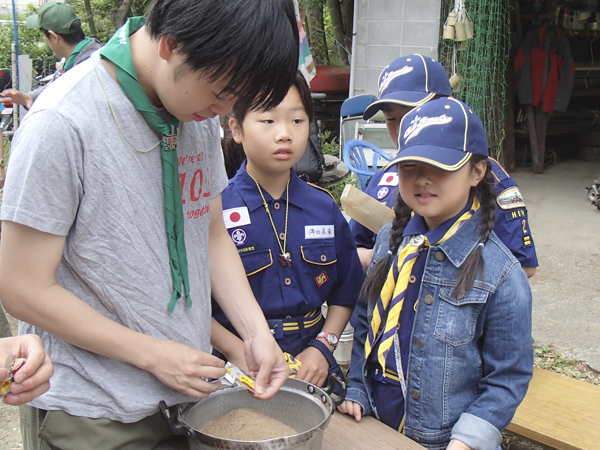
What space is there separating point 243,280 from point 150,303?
37cm

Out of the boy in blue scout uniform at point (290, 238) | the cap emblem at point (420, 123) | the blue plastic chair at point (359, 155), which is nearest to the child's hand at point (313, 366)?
the boy in blue scout uniform at point (290, 238)

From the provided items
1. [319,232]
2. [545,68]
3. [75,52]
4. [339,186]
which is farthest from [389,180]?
[545,68]

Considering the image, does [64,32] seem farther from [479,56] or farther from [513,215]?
[479,56]

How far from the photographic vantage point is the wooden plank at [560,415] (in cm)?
218

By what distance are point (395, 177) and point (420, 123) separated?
2.31ft

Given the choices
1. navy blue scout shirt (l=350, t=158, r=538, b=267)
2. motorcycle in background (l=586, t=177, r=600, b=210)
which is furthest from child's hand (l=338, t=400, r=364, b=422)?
motorcycle in background (l=586, t=177, r=600, b=210)

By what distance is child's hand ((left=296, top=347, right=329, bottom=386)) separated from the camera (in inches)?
68.4

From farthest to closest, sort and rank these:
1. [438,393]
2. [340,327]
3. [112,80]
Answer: [340,327]
[438,393]
[112,80]

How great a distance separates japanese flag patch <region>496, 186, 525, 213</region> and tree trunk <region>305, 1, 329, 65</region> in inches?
311

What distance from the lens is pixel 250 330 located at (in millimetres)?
1386

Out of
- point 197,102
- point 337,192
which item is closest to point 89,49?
point 337,192

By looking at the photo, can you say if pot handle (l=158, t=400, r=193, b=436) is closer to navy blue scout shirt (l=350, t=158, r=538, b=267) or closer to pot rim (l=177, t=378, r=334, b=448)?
pot rim (l=177, t=378, r=334, b=448)

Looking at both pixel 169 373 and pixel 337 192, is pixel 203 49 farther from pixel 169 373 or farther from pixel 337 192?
pixel 337 192

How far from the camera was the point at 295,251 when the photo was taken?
194cm
